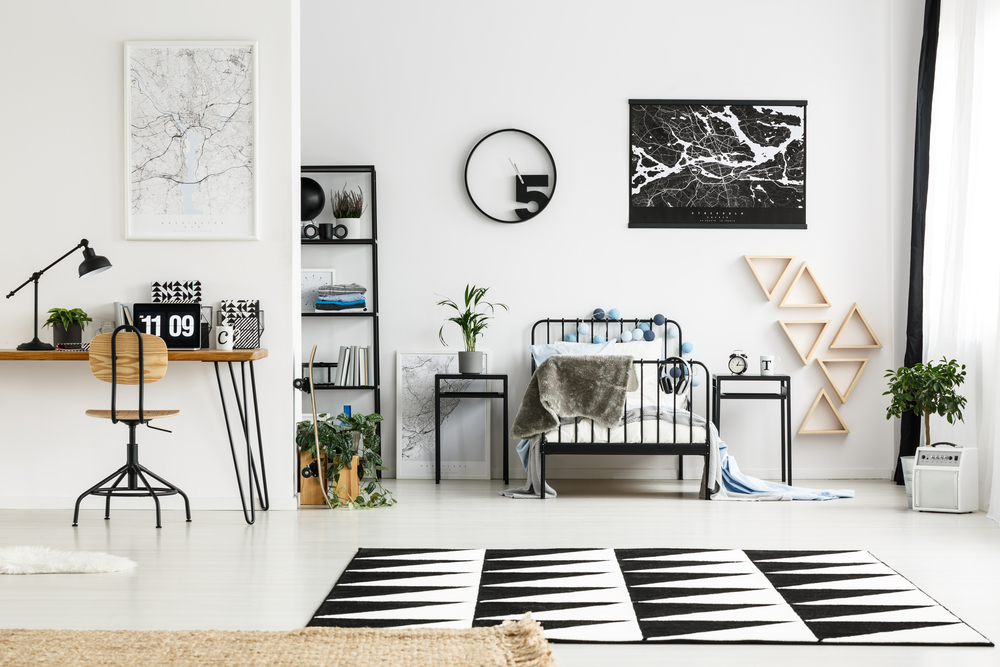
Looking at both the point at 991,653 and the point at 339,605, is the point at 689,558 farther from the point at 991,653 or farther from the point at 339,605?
the point at 339,605

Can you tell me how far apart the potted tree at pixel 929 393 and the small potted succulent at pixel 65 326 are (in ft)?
13.1

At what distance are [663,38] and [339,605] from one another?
393 cm

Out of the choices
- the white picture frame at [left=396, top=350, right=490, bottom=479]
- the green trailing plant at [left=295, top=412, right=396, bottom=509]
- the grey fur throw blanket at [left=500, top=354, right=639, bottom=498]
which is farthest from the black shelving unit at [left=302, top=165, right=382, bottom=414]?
the grey fur throw blanket at [left=500, top=354, right=639, bottom=498]

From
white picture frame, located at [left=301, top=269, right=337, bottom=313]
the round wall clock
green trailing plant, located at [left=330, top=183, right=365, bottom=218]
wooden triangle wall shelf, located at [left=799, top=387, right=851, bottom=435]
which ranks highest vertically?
Answer: the round wall clock

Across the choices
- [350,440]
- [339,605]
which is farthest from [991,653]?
[350,440]

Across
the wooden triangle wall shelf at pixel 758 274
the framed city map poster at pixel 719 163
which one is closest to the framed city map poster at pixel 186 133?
the framed city map poster at pixel 719 163

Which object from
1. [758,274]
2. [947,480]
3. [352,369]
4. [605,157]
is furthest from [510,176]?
[947,480]

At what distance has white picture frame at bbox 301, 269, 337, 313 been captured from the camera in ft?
17.1

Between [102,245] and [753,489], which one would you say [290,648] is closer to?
[102,245]

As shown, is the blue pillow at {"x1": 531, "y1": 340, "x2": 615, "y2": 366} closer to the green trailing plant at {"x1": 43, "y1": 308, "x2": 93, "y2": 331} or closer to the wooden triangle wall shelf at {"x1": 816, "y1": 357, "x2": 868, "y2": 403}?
the wooden triangle wall shelf at {"x1": 816, "y1": 357, "x2": 868, "y2": 403}

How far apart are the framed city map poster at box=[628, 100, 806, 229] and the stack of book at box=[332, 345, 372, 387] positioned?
1.86 meters

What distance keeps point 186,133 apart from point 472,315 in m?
1.87

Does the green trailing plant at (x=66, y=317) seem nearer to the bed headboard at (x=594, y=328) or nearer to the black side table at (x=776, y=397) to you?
the bed headboard at (x=594, y=328)

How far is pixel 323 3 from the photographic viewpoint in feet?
17.2
